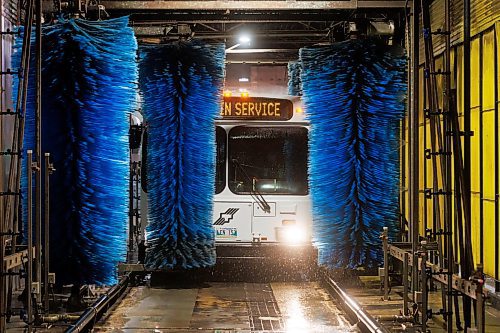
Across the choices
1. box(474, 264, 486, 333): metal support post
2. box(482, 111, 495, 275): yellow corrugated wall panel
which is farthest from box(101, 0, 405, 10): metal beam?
box(474, 264, 486, 333): metal support post

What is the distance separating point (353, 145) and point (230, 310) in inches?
101

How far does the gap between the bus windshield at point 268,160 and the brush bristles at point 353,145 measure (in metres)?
1.71

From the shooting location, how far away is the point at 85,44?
8.97 metres

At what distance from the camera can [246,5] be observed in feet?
32.6

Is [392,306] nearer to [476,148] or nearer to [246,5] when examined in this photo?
[476,148]

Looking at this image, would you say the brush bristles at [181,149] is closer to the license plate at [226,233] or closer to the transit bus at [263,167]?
the license plate at [226,233]

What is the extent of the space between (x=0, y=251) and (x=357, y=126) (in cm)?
519

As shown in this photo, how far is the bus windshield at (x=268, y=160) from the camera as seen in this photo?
1205 centimetres

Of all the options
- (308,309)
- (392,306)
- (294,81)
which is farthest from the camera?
(294,81)

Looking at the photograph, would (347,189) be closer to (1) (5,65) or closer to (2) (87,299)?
(2) (87,299)

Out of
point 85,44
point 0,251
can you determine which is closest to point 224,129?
point 85,44

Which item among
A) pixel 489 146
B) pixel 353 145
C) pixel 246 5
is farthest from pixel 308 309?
pixel 246 5

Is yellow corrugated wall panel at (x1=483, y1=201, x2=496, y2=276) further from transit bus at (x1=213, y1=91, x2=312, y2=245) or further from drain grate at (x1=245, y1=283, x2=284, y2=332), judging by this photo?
transit bus at (x1=213, y1=91, x2=312, y2=245)

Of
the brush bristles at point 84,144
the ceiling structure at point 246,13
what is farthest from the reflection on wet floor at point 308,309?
the ceiling structure at point 246,13
